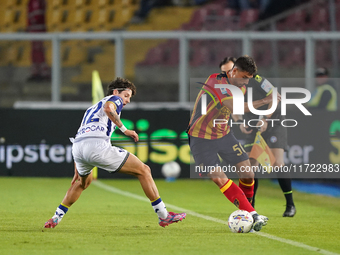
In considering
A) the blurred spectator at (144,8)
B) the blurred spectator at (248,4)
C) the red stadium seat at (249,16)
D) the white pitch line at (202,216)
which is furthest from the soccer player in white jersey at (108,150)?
the blurred spectator at (248,4)

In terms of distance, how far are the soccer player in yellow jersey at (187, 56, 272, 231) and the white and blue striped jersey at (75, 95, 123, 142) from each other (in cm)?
85

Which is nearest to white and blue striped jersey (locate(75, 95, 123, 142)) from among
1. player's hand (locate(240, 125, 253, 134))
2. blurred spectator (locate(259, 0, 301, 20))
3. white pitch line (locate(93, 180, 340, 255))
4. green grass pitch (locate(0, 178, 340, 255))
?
green grass pitch (locate(0, 178, 340, 255))

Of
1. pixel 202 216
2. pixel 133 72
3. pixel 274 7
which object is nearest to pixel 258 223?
pixel 202 216

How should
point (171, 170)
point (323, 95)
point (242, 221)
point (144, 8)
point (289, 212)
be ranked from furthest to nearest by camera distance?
point (144, 8) → point (171, 170) → point (323, 95) → point (289, 212) → point (242, 221)

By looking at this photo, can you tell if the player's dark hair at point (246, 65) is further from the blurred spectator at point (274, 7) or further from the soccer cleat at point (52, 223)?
the blurred spectator at point (274, 7)

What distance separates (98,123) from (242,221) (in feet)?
5.72

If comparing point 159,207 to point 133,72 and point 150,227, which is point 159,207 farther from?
point 133,72

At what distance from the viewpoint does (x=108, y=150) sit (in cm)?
667

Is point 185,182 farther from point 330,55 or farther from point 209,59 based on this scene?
point 330,55

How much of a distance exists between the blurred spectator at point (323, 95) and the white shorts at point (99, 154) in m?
5.83

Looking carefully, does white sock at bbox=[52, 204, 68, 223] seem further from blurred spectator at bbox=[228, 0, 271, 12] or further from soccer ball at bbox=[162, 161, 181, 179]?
blurred spectator at bbox=[228, 0, 271, 12]

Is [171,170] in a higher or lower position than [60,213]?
lower

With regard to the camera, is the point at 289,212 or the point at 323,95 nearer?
the point at 289,212

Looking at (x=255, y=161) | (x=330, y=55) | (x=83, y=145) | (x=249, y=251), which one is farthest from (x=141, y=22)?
(x=249, y=251)
